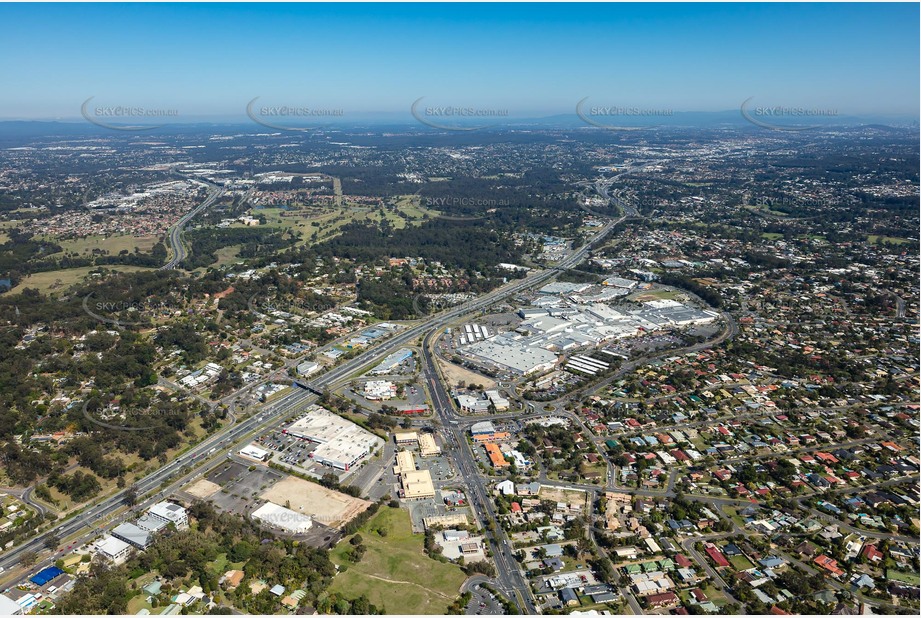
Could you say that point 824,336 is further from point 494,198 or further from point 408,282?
point 494,198

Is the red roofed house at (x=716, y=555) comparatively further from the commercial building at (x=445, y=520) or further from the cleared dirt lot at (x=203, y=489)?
the cleared dirt lot at (x=203, y=489)

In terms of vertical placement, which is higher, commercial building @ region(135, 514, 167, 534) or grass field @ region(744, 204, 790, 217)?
grass field @ region(744, 204, 790, 217)

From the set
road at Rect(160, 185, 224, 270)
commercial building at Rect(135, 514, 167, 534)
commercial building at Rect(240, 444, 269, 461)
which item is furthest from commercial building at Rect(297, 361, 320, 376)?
road at Rect(160, 185, 224, 270)

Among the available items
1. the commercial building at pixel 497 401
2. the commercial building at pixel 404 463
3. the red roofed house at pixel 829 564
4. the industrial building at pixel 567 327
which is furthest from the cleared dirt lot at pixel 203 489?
the red roofed house at pixel 829 564

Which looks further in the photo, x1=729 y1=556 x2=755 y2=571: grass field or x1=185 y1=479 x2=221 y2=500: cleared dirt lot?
x1=185 y1=479 x2=221 y2=500: cleared dirt lot

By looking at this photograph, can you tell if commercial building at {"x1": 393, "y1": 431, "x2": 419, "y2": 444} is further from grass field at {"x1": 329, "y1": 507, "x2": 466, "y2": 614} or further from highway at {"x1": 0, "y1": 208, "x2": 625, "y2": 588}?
highway at {"x1": 0, "y1": 208, "x2": 625, "y2": 588}

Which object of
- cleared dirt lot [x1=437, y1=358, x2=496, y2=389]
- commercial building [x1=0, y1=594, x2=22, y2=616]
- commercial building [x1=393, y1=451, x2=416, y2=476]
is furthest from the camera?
cleared dirt lot [x1=437, y1=358, x2=496, y2=389]

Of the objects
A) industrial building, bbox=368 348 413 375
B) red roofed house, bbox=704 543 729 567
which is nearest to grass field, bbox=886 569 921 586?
red roofed house, bbox=704 543 729 567

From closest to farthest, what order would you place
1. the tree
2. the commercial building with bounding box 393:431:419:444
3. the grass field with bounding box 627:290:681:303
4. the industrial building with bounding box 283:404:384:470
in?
the tree → the industrial building with bounding box 283:404:384:470 → the commercial building with bounding box 393:431:419:444 → the grass field with bounding box 627:290:681:303

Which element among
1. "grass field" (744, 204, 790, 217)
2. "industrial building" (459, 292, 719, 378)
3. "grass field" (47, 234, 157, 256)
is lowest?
"industrial building" (459, 292, 719, 378)
